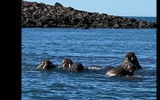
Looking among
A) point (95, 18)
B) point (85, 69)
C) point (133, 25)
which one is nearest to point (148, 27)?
point (133, 25)

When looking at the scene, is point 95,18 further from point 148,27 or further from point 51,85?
point 51,85

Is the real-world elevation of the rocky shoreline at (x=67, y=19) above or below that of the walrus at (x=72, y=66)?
above

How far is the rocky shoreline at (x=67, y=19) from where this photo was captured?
107 meters

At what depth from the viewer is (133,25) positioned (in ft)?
379

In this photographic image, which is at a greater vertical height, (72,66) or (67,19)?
(67,19)

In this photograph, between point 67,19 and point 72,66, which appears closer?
point 72,66

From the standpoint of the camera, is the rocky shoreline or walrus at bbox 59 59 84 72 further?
the rocky shoreline

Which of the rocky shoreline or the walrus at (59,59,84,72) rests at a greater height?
the rocky shoreline

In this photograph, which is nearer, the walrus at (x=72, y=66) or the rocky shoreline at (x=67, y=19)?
the walrus at (x=72, y=66)

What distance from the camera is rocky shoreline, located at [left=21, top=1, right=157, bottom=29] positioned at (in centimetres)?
10731

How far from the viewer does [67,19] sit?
112938 millimetres
